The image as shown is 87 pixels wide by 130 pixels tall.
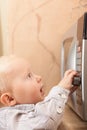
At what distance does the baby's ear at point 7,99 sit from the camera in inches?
28.7

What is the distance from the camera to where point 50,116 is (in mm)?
A: 671

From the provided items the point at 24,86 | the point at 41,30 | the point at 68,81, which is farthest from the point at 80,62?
the point at 41,30

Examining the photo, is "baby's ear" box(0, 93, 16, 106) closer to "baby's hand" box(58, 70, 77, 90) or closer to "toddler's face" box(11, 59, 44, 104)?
"toddler's face" box(11, 59, 44, 104)

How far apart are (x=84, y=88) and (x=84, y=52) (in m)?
0.09

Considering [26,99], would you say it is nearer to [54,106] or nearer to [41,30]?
[54,106]

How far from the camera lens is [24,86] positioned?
74 centimetres

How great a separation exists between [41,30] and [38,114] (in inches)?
17.0

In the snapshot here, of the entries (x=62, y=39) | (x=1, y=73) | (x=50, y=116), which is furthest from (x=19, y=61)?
(x=62, y=39)

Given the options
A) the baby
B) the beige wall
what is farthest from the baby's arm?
the beige wall

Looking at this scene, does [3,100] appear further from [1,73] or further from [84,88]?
[84,88]

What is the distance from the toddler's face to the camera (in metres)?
0.74

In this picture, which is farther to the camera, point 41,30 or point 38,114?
point 41,30

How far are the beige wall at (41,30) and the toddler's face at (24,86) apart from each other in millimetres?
281

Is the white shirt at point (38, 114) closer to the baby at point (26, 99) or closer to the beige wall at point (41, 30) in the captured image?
the baby at point (26, 99)
